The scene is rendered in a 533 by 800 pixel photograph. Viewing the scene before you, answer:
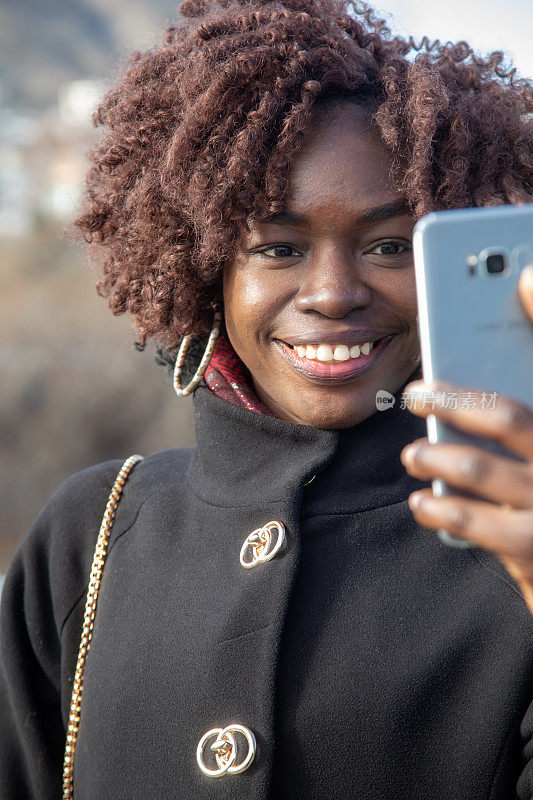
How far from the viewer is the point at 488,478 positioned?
2.85ft

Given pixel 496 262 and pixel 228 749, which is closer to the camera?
pixel 496 262

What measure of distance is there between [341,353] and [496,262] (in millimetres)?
545

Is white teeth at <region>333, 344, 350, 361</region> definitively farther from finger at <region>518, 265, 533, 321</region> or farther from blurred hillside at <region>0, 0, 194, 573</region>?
blurred hillside at <region>0, 0, 194, 573</region>

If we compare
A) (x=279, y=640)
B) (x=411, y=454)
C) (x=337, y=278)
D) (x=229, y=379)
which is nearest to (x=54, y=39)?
(x=229, y=379)

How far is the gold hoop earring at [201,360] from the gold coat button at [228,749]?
719 millimetres

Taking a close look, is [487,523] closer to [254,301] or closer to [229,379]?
[254,301]

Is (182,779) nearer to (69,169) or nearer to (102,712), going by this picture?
(102,712)

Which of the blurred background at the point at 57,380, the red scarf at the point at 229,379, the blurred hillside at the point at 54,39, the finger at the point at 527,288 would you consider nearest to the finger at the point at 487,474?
the finger at the point at 527,288

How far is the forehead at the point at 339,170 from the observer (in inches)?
58.1

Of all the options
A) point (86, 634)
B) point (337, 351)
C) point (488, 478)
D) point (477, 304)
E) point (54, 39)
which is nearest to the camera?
point (488, 478)

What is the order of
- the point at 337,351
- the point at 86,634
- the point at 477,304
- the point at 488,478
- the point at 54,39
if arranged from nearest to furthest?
the point at 488,478 < the point at 477,304 < the point at 337,351 < the point at 86,634 < the point at 54,39

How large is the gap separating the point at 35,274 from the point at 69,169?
598cm

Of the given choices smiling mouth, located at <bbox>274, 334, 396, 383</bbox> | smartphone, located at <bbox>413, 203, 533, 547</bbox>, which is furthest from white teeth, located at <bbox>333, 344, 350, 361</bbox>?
smartphone, located at <bbox>413, 203, 533, 547</bbox>

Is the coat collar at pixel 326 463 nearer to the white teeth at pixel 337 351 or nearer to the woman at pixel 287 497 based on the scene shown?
the woman at pixel 287 497
